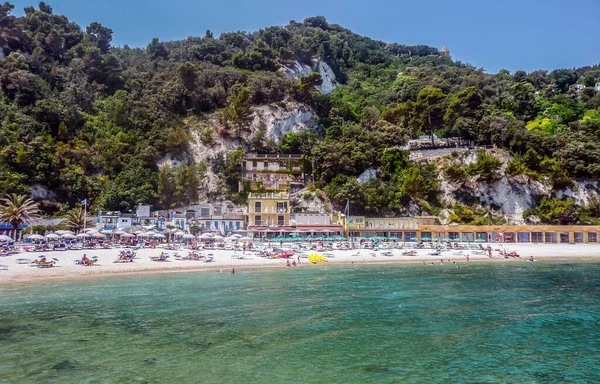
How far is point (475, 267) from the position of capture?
3114 centimetres

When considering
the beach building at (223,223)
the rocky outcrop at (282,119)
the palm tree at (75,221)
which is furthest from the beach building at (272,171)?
the palm tree at (75,221)

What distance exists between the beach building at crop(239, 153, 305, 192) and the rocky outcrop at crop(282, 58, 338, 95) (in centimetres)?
2654

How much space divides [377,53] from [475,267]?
87.3 metres

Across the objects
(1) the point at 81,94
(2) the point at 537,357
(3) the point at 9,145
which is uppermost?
(1) the point at 81,94

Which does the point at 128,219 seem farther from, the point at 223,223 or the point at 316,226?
the point at 316,226

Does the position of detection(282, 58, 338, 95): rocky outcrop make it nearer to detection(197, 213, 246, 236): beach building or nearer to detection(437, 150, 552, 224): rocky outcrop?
detection(437, 150, 552, 224): rocky outcrop

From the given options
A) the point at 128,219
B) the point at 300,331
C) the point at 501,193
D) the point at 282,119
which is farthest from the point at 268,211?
the point at 300,331

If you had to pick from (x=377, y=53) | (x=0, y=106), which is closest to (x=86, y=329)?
(x=0, y=106)

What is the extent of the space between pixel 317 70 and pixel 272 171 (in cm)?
3828

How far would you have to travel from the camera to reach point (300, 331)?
14.4 metres

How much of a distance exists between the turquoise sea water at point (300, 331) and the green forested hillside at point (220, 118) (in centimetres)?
2897

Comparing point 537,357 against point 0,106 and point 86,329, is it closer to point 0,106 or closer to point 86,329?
point 86,329

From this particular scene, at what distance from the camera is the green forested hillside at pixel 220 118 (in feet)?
167

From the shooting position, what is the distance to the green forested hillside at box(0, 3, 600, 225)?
50.8 meters
